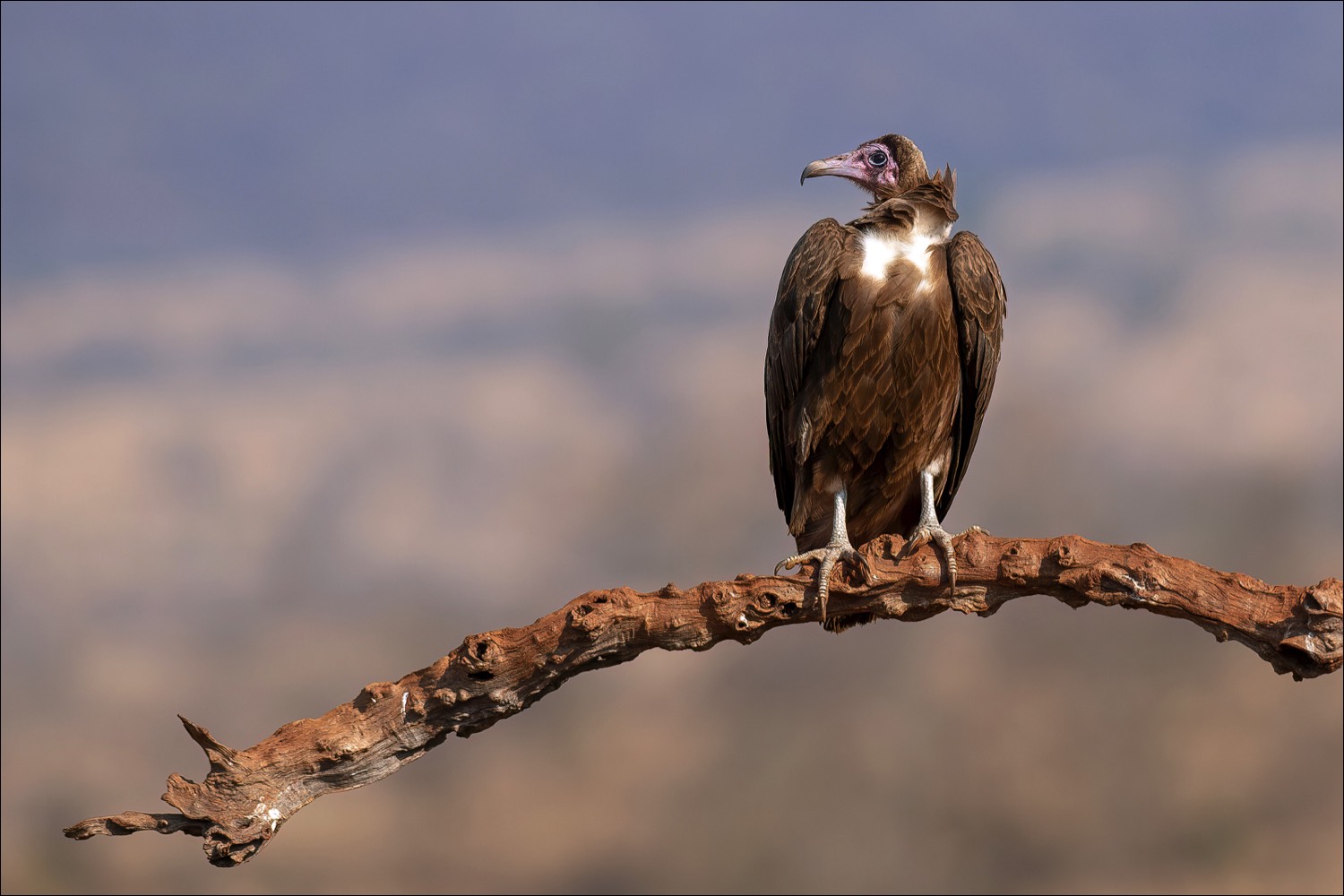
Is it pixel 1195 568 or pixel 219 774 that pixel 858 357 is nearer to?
pixel 1195 568

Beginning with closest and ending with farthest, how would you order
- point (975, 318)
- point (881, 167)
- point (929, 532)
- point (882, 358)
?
point (929, 532)
point (882, 358)
point (975, 318)
point (881, 167)

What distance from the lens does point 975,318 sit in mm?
6859

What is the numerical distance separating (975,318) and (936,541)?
134cm

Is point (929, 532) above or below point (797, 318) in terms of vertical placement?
below

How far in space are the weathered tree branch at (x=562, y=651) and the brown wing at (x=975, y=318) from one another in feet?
4.04

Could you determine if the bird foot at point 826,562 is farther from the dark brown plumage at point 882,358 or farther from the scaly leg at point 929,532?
the scaly leg at point 929,532

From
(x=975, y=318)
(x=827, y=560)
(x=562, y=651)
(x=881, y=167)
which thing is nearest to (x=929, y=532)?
(x=827, y=560)

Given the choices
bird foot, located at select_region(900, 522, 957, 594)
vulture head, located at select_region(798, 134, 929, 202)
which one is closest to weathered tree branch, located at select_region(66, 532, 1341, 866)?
bird foot, located at select_region(900, 522, 957, 594)

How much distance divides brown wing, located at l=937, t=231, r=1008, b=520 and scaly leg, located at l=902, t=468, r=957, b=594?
406 millimetres

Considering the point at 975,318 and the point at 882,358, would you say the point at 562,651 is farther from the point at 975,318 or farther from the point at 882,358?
the point at 975,318

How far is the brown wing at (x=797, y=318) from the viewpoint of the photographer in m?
6.82

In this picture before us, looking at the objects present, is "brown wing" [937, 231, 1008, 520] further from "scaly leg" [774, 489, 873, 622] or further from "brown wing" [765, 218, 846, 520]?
"scaly leg" [774, 489, 873, 622]

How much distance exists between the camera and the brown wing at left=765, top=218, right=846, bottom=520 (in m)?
6.82

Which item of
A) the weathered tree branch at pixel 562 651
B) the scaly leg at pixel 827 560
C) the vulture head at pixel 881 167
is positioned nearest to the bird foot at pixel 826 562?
the scaly leg at pixel 827 560
